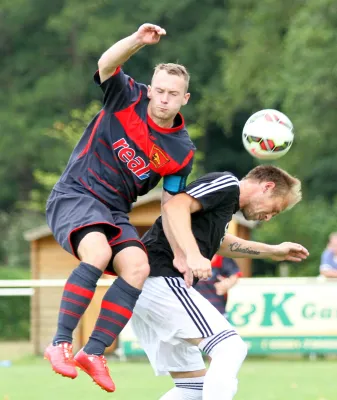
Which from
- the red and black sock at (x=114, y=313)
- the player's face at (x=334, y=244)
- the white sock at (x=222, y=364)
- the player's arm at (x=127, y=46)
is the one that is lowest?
the white sock at (x=222, y=364)

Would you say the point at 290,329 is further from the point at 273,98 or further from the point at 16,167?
the point at 16,167

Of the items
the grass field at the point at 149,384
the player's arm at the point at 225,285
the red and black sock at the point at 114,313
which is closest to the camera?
the red and black sock at the point at 114,313

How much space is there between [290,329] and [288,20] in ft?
72.1

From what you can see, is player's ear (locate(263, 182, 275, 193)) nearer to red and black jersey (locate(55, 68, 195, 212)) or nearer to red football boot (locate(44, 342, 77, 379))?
red and black jersey (locate(55, 68, 195, 212))

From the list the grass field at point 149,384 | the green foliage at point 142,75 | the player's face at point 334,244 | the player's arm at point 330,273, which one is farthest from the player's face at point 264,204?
the green foliage at point 142,75

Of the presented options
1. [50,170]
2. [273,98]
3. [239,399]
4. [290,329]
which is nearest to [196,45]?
[50,170]

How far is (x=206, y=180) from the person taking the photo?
721cm

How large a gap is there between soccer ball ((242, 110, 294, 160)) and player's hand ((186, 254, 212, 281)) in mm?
1472

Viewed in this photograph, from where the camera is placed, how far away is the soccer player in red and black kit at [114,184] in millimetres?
6809

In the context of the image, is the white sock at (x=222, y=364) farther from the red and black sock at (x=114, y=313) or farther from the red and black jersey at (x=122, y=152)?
the red and black jersey at (x=122, y=152)

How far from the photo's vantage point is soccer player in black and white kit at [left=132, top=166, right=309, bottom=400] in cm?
695

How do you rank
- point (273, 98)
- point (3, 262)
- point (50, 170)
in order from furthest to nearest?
point (50, 170), point (3, 262), point (273, 98)

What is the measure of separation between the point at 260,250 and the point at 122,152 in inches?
55.2

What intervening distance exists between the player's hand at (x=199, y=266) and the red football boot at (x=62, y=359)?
89 cm
